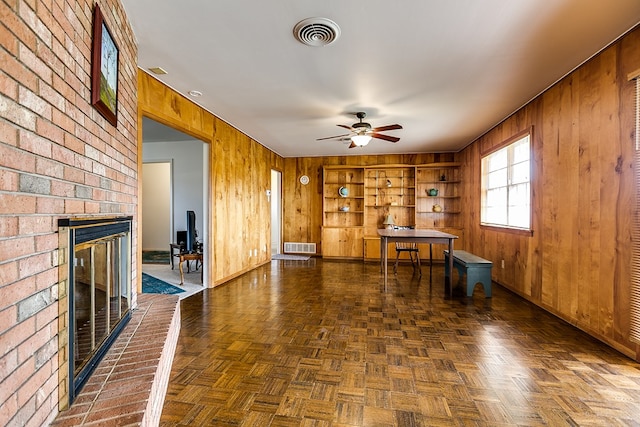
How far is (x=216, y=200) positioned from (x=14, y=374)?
11.9 ft

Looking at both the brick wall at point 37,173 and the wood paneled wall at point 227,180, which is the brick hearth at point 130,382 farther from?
the wood paneled wall at point 227,180

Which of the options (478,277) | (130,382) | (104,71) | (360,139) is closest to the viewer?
Answer: (130,382)

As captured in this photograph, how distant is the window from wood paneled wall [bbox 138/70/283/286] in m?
3.98

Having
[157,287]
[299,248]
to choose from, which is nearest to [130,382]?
[157,287]

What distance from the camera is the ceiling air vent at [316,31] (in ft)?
7.14

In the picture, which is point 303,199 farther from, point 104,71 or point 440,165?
point 104,71

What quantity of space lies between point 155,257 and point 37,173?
6.54 metres

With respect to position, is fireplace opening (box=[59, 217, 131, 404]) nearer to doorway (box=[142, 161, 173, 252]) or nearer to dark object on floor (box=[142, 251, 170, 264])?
dark object on floor (box=[142, 251, 170, 264])

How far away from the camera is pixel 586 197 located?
9.21 ft

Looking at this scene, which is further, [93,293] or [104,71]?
[104,71]

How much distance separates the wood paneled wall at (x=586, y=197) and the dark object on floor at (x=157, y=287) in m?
4.37

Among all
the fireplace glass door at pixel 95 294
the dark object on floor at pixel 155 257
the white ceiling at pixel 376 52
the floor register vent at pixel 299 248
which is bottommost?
the dark object on floor at pixel 155 257

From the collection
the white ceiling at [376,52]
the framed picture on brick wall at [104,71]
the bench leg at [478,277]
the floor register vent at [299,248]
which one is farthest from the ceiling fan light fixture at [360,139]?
the floor register vent at [299,248]

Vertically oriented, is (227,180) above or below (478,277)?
above
